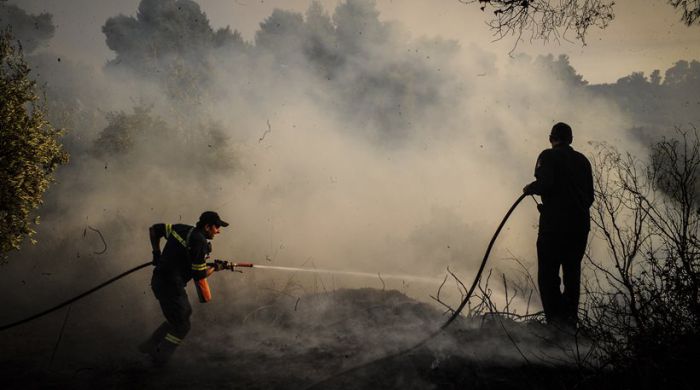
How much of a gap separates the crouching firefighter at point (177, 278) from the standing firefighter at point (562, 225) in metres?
3.74

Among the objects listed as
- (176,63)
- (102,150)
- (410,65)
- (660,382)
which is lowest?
(660,382)

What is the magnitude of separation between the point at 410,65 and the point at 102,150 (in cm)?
1840

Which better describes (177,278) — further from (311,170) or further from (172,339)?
(311,170)

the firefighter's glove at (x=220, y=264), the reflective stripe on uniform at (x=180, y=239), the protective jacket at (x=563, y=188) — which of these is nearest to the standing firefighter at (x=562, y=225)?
the protective jacket at (x=563, y=188)

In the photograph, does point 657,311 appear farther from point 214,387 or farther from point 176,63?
point 176,63

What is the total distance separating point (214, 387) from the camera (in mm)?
3635

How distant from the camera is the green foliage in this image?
236 inches

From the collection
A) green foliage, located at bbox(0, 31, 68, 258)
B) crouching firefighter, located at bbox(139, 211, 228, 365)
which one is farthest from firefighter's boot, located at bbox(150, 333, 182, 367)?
green foliage, located at bbox(0, 31, 68, 258)

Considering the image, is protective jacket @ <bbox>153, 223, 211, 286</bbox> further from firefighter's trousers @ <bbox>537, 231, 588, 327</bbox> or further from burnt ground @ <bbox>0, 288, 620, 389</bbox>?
firefighter's trousers @ <bbox>537, 231, 588, 327</bbox>

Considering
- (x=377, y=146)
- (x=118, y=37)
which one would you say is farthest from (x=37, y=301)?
(x=118, y=37)

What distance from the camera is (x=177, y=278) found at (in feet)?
14.8

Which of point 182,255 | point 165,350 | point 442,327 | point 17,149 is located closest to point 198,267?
point 182,255

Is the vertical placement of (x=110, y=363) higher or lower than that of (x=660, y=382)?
lower

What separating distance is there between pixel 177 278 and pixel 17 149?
13.8 ft
